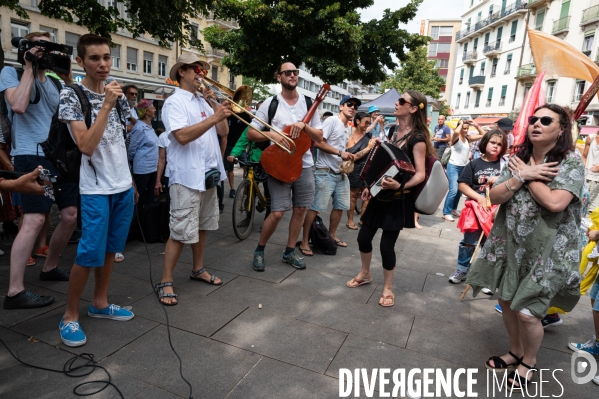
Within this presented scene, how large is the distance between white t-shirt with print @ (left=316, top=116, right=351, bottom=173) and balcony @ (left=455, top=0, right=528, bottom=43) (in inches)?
1582

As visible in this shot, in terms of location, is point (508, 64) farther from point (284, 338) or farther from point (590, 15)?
point (284, 338)

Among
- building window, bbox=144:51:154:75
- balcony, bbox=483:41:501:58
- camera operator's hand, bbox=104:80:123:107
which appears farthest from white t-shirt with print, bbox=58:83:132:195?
balcony, bbox=483:41:501:58

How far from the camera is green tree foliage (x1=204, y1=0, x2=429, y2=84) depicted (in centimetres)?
1251

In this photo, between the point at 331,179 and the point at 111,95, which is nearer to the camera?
the point at 111,95

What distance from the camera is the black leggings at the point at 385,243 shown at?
359 centimetres

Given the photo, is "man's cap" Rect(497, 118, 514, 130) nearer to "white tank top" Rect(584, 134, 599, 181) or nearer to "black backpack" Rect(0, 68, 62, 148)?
"white tank top" Rect(584, 134, 599, 181)

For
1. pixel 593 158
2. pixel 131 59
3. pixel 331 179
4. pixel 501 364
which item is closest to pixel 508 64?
pixel 131 59

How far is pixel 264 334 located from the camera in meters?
2.92

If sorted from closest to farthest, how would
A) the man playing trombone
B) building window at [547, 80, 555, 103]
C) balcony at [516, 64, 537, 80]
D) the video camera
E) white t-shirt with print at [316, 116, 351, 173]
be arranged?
1. the video camera
2. the man playing trombone
3. white t-shirt with print at [316, 116, 351, 173]
4. building window at [547, 80, 555, 103]
5. balcony at [516, 64, 537, 80]

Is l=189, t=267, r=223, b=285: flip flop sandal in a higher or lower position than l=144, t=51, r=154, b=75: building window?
lower

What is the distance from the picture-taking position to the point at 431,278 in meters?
4.45

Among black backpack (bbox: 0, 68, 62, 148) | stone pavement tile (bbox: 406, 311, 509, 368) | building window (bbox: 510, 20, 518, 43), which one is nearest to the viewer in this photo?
stone pavement tile (bbox: 406, 311, 509, 368)

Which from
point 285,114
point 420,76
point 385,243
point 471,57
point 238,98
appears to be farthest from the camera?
point 471,57

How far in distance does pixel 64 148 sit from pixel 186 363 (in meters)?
1.67
